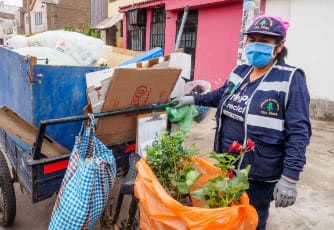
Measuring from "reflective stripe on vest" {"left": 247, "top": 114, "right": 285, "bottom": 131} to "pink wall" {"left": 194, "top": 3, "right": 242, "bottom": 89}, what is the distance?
6089mm

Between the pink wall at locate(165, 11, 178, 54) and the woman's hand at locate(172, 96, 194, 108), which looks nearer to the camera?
the woman's hand at locate(172, 96, 194, 108)

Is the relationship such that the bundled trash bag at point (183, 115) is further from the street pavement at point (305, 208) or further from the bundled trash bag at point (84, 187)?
the street pavement at point (305, 208)

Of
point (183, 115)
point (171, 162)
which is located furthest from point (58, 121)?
point (183, 115)

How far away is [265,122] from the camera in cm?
159

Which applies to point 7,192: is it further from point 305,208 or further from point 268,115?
point 305,208

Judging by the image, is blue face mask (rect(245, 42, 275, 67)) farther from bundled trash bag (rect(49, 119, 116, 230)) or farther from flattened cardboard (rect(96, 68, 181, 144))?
bundled trash bag (rect(49, 119, 116, 230))

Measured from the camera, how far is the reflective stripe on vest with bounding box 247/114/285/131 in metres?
1.56

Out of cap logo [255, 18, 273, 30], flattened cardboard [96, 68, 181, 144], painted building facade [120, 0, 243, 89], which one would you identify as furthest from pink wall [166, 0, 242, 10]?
cap logo [255, 18, 273, 30]

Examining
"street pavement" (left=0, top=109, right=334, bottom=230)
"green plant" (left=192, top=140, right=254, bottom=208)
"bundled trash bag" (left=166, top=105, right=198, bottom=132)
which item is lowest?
"street pavement" (left=0, top=109, right=334, bottom=230)

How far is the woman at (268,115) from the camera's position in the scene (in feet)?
4.84

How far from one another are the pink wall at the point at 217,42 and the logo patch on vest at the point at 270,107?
610cm

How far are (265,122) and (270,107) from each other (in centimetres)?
9

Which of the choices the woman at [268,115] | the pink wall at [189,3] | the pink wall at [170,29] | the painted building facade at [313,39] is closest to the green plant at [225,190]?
the woman at [268,115]

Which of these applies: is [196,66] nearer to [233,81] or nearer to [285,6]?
[285,6]
